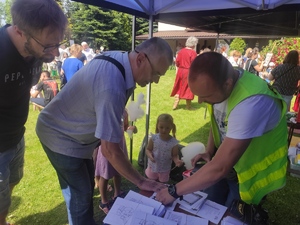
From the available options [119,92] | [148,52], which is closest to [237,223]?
[119,92]

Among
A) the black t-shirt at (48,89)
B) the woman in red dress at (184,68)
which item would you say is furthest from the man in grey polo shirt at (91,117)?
the woman in red dress at (184,68)

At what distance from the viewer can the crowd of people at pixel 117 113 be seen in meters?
1.19

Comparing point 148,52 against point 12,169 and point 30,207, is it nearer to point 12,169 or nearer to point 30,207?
point 12,169

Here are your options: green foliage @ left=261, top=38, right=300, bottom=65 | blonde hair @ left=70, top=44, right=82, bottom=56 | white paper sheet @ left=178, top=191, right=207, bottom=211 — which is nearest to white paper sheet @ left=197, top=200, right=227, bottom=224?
white paper sheet @ left=178, top=191, right=207, bottom=211

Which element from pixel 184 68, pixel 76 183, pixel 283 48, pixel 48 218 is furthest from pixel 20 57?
pixel 283 48

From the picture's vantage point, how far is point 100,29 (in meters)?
23.5

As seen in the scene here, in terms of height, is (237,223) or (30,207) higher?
(237,223)

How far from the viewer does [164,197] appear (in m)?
1.34

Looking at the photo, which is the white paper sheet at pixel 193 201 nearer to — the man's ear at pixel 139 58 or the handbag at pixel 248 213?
the handbag at pixel 248 213

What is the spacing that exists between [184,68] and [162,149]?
4095 mm

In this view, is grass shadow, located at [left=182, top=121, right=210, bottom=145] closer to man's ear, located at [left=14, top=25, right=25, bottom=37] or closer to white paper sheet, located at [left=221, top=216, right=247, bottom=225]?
white paper sheet, located at [left=221, top=216, right=247, bottom=225]

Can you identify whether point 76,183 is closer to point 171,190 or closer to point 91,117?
point 91,117

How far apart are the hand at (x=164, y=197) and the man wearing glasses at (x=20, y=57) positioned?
1.01 metres

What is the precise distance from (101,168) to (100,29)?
23.2m
